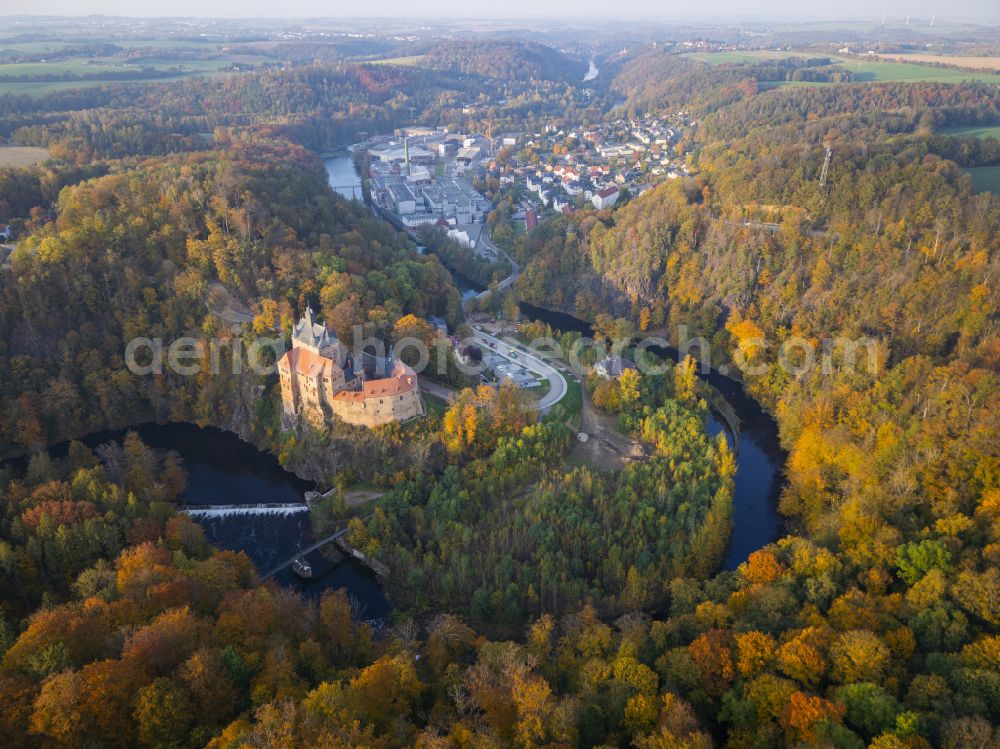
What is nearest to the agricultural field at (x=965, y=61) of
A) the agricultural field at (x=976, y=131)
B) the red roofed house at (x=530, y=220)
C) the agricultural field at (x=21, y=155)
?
the agricultural field at (x=976, y=131)

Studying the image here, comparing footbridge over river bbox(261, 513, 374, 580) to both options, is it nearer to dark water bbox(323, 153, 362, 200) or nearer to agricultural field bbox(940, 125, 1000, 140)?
dark water bbox(323, 153, 362, 200)

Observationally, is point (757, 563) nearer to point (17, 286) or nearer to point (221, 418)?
point (221, 418)

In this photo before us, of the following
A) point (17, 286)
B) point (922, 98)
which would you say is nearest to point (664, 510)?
point (17, 286)

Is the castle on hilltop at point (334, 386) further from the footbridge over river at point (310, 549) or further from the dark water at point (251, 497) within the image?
the footbridge over river at point (310, 549)

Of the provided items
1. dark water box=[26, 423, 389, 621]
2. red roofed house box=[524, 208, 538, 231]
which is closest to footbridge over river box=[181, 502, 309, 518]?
dark water box=[26, 423, 389, 621]

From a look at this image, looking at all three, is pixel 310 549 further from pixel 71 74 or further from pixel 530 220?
pixel 71 74

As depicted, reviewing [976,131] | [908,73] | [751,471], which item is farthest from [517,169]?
[751,471]
